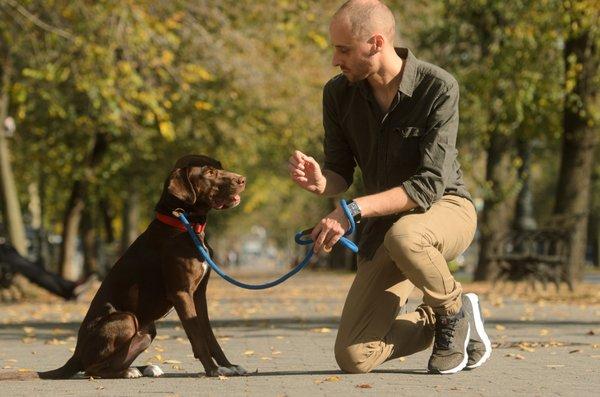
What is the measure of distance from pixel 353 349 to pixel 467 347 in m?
0.69

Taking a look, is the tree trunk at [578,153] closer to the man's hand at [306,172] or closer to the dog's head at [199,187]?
the dog's head at [199,187]

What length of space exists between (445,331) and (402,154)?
98 cm

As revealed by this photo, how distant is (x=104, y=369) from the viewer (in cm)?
726

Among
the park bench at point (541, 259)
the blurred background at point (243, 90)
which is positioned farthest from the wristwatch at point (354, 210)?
the park bench at point (541, 259)

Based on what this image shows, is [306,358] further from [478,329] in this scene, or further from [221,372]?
[478,329]

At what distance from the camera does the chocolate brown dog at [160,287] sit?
23.5ft

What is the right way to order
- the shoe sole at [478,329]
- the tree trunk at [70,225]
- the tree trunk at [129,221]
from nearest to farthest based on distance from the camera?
the shoe sole at [478,329]
the tree trunk at [70,225]
the tree trunk at [129,221]

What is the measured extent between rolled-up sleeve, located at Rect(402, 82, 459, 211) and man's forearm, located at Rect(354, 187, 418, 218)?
0.03 meters

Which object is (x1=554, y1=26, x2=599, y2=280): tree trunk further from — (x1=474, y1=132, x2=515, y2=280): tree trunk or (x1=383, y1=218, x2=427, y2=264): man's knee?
(x1=383, y1=218, x2=427, y2=264): man's knee

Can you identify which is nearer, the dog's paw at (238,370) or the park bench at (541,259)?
the dog's paw at (238,370)

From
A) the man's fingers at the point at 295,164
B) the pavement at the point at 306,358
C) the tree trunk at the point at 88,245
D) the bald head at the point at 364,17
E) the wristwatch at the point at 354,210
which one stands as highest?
the bald head at the point at 364,17

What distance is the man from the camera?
22.5 feet

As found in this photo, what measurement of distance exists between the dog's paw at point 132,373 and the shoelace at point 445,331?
5.49 feet

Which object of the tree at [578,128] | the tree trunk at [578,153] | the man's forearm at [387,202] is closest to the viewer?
the man's forearm at [387,202]
